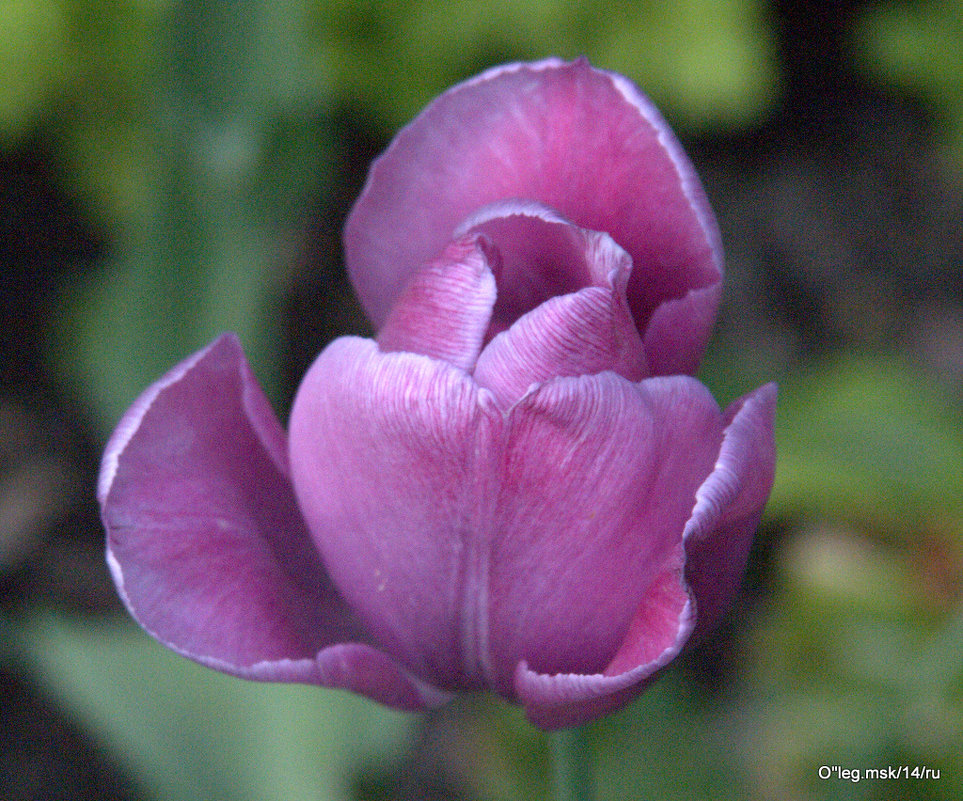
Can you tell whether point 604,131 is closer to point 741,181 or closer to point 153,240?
point 153,240

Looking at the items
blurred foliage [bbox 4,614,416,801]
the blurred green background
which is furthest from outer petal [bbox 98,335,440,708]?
blurred foliage [bbox 4,614,416,801]

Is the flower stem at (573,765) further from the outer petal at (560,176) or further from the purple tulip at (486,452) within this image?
the outer petal at (560,176)

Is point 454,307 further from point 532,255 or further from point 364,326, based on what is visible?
point 364,326

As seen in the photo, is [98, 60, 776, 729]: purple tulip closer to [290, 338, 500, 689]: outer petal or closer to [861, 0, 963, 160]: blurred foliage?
[290, 338, 500, 689]: outer petal

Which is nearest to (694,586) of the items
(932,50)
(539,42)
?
(539,42)

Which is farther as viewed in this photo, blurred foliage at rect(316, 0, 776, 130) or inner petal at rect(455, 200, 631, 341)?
blurred foliage at rect(316, 0, 776, 130)

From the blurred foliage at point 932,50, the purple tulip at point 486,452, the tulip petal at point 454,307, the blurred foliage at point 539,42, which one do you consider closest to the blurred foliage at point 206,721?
the purple tulip at point 486,452
